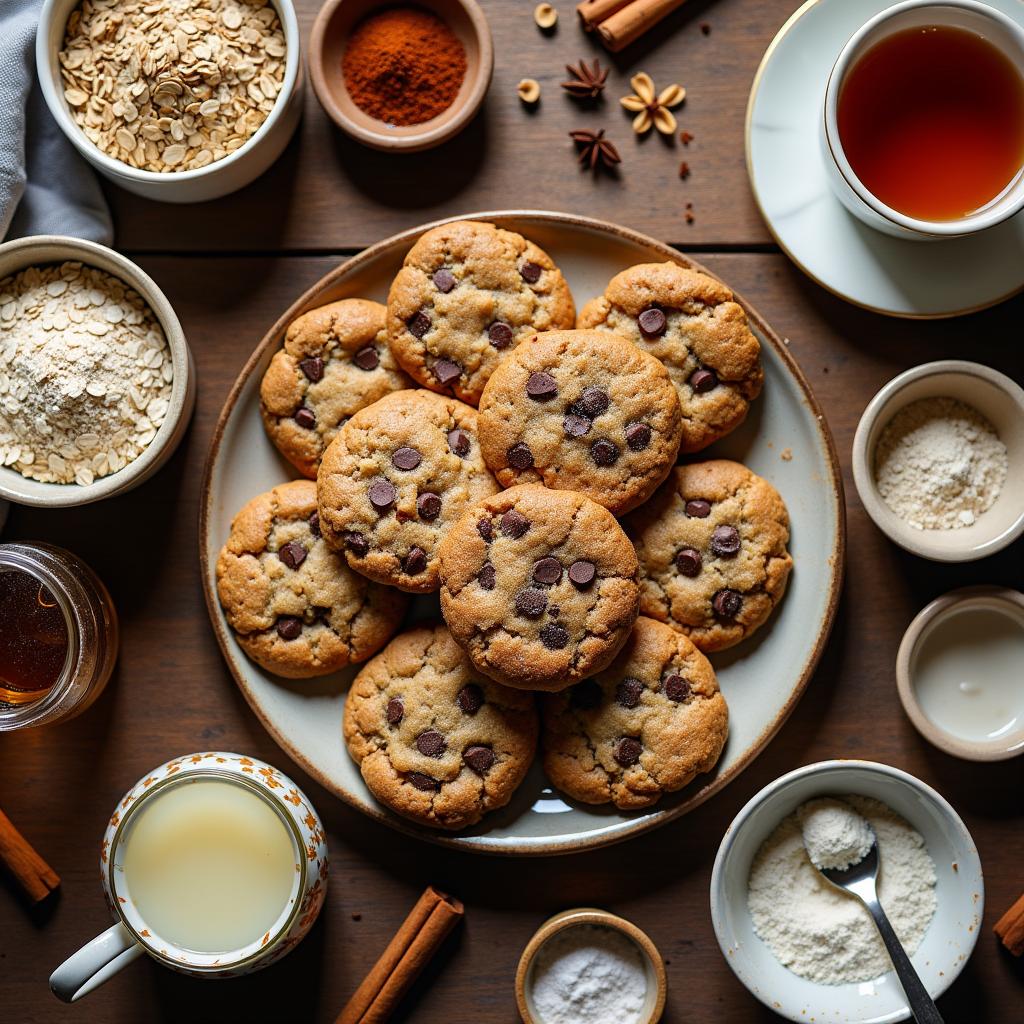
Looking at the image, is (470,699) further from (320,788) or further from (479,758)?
(320,788)

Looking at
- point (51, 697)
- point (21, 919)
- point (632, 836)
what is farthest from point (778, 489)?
point (21, 919)

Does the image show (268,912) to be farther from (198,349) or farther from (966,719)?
(966,719)

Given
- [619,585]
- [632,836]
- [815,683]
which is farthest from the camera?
[815,683]

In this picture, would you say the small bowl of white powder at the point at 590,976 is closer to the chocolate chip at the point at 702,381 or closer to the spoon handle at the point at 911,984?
the spoon handle at the point at 911,984

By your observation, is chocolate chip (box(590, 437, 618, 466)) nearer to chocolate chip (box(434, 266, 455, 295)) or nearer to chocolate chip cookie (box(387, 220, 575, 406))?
chocolate chip cookie (box(387, 220, 575, 406))

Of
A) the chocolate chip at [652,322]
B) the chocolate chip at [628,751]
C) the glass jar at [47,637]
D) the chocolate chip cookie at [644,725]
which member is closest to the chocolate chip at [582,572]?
the chocolate chip cookie at [644,725]

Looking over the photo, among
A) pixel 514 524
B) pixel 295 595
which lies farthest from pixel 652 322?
pixel 295 595

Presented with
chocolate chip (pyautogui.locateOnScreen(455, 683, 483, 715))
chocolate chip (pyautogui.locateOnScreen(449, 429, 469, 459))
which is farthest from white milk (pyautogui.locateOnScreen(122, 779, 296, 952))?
chocolate chip (pyautogui.locateOnScreen(449, 429, 469, 459))
